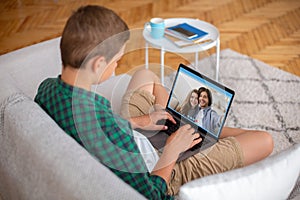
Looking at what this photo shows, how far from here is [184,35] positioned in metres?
2.69

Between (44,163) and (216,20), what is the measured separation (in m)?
2.95

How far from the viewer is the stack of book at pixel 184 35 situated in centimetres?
264

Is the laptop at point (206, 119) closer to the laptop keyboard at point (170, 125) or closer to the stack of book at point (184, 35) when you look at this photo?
the laptop keyboard at point (170, 125)

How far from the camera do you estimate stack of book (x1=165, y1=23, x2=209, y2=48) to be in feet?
8.67

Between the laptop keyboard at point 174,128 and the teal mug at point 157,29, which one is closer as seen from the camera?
the laptop keyboard at point 174,128

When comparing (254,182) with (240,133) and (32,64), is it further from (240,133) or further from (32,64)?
(32,64)

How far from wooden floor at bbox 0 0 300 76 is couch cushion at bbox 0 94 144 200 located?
1.94 meters

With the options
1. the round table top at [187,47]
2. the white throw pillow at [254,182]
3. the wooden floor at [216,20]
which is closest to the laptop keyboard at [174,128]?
the white throw pillow at [254,182]

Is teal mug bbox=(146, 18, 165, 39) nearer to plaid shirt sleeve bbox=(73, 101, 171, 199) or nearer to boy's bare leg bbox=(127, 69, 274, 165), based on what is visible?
boy's bare leg bbox=(127, 69, 274, 165)

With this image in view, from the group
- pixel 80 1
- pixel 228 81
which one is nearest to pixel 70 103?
pixel 228 81

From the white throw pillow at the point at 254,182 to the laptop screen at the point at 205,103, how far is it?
1.41 ft

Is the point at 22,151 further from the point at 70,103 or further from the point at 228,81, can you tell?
the point at 228,81

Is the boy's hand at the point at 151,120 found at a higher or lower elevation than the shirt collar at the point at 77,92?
lower

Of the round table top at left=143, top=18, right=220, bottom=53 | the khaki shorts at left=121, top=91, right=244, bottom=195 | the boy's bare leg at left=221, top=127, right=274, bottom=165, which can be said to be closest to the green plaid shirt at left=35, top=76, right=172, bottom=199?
the khaki shorts at left=121, top=91, right=244, bottom=195
